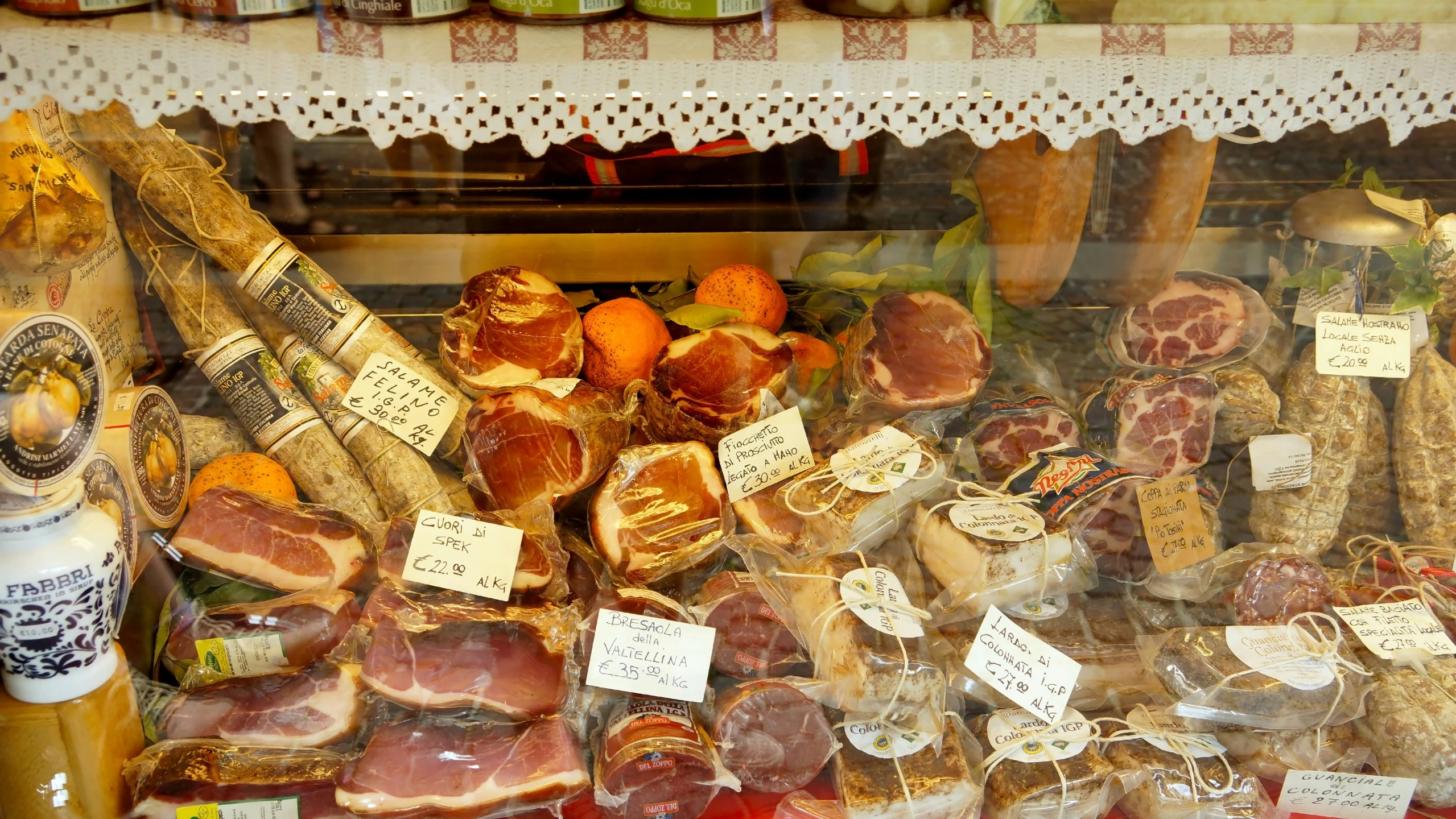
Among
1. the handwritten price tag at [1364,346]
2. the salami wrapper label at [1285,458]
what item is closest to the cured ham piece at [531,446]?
the salami wrapper label at [1285,458]

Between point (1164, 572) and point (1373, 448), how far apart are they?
2.17ft

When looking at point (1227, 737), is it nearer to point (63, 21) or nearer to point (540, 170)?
point (540, 170)

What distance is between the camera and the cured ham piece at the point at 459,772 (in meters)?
1.62

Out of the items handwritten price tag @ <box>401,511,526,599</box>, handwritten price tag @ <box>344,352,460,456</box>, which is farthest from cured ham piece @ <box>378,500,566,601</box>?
handwritten price tag @ <box>344,352,460,456</box>

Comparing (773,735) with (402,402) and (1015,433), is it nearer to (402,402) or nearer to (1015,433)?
(1015,433)

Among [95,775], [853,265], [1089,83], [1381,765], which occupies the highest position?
[1089,83]

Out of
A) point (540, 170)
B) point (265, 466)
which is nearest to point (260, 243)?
point (265, 466)

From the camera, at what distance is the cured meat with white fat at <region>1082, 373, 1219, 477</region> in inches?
83.9

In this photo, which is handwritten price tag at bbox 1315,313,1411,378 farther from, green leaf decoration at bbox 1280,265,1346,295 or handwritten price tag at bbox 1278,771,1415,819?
handwritten price tag at bbox 1278,771,1415,819

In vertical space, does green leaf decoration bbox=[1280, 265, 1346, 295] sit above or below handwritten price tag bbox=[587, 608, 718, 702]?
above

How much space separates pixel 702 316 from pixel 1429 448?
162cm

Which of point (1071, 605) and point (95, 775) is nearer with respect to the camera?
point (95, 775)

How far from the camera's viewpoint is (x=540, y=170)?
208 cm

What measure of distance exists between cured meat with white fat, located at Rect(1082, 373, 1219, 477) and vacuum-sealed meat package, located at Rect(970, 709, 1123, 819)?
63cm
